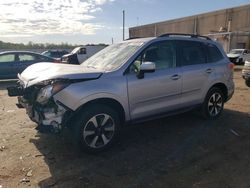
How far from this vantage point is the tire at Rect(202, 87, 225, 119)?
667 cm

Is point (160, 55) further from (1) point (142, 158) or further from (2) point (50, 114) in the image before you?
(2) point (50, 114)

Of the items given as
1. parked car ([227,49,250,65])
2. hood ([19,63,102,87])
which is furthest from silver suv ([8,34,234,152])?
parked car ([227,49,250,65])

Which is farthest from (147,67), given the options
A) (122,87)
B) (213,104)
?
(213,104)

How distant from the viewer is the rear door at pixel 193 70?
605 cm

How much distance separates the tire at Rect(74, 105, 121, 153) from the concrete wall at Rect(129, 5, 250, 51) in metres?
35.7

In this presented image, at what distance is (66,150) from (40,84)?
3.82 feet

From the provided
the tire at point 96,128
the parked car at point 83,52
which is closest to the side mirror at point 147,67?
the tire at point 96,128

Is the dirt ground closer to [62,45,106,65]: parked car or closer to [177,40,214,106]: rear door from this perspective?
[177,40,214,106]: rear door

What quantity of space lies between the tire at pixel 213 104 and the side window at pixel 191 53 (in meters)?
0.75

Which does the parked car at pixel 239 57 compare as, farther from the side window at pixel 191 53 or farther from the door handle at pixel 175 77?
the door handle at pixel 175 77

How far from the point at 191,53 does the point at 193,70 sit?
0.39m

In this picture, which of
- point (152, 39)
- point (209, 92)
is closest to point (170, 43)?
point (152, 39)

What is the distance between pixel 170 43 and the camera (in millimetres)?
5945

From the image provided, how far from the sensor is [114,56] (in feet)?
18.5
